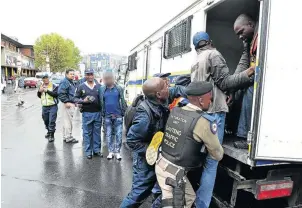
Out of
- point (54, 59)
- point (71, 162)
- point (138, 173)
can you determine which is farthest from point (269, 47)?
point (54, 59)

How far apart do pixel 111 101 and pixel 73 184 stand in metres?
1.79

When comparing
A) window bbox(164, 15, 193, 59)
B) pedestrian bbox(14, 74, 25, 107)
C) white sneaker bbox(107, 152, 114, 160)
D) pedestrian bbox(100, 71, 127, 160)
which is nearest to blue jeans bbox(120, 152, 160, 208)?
window bbox(164, 15, 193, 59)

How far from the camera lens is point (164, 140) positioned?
2711mm

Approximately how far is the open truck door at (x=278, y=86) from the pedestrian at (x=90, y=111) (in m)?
3.94

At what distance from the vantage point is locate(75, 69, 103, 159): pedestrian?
5.82 metres

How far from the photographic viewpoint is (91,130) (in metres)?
5.93

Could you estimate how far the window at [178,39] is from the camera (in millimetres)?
4051

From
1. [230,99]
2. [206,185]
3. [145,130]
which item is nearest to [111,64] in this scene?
[230,99]

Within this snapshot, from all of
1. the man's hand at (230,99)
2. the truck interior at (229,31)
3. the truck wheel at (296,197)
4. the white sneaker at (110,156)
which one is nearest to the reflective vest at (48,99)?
the white sneaker at (110,156)

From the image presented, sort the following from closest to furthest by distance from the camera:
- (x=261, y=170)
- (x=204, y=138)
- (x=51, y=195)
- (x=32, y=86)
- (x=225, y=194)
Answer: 1. (x=204, y=138)
2. (x=261, y=170)
3. (x=225, y=194)
4. (x=51, y=195)
5. (x=32, y=86)

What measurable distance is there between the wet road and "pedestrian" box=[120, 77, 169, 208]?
39.3 inches

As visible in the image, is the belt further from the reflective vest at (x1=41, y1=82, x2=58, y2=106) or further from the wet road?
the reflective vest at (x1=41, y1=82, x2=58, y2=106)

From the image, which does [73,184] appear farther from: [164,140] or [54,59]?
[54,59]

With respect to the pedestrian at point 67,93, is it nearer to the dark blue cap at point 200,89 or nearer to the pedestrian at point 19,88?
the dark blue cap at point 200,89
